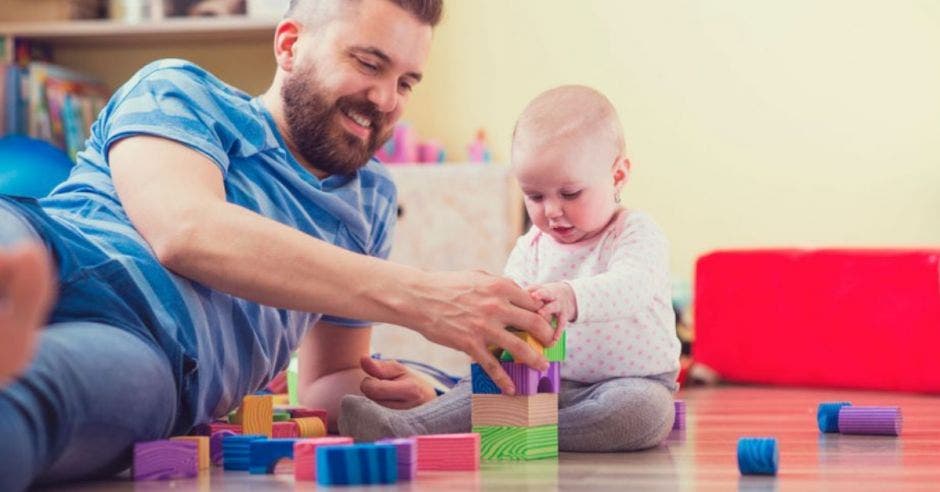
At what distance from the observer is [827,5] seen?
12.5ft

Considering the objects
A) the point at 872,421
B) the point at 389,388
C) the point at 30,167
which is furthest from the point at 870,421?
the point at 30,167

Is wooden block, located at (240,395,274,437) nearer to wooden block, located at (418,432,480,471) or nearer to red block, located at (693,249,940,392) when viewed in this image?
wooden block, located at (418,432,480,471)

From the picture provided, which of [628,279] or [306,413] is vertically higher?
[628,279]

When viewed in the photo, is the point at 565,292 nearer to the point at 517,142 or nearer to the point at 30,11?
the point at 517,142

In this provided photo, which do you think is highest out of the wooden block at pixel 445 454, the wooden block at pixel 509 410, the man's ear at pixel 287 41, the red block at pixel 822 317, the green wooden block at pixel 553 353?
the man's ear at pixel 287 41

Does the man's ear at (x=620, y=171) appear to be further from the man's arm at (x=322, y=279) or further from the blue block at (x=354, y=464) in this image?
the blue block at (x=354, y=464)

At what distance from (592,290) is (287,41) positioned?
613 millimetres

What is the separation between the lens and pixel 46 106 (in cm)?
370

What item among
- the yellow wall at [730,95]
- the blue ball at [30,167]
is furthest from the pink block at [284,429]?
the yellow wall at [730,95]

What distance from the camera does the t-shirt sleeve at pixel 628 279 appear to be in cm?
164

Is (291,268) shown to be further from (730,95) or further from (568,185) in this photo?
(730,95)

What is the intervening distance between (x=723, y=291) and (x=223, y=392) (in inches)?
81.6

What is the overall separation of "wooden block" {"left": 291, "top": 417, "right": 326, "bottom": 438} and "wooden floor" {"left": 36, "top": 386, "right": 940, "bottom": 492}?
303 millimetres

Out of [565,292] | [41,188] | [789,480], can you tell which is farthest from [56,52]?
[789,480]
